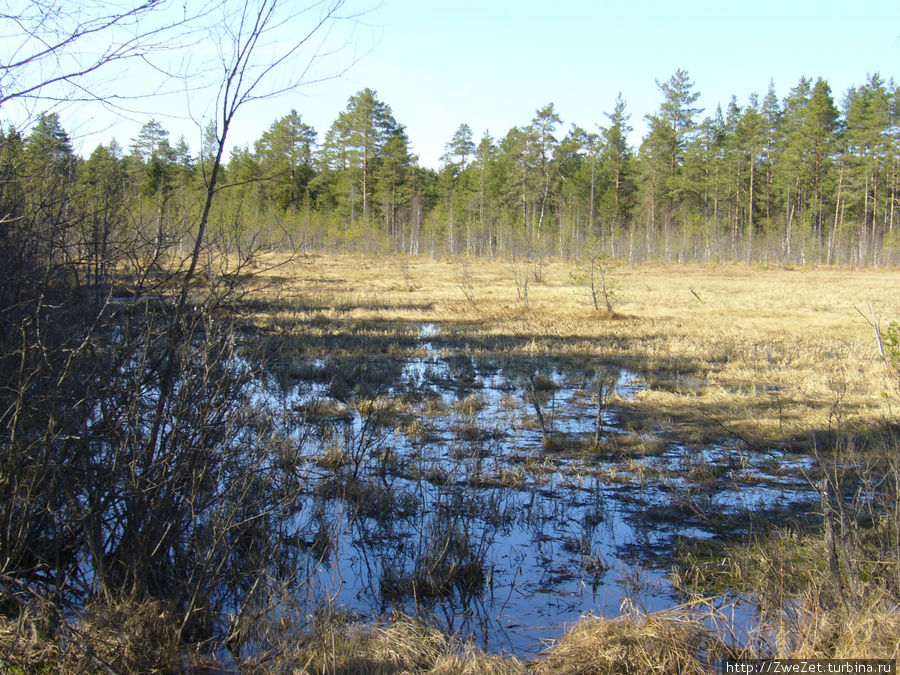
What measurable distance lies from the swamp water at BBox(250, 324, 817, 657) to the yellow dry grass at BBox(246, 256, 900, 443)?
3.70 ft

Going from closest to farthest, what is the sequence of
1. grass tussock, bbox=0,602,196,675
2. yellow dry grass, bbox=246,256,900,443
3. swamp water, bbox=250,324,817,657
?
grass tussock, bbox=0,602,196,675 → swamp water, bbox=250,324,817,657 → yellow dry grass, bbox=246,256,900,443

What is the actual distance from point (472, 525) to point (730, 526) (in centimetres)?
202

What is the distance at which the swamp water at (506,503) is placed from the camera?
4.18 metres

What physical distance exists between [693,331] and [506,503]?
1245 centimetres

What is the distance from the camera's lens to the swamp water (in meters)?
4.18

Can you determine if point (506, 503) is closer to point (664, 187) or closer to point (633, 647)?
point (633, 647)

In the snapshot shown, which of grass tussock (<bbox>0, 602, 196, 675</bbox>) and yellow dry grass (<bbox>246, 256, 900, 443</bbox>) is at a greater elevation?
yellow dry grass (<bbox>246, 256, 900, 443</bbox>)

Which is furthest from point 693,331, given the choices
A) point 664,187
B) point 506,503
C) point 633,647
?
point 664,187

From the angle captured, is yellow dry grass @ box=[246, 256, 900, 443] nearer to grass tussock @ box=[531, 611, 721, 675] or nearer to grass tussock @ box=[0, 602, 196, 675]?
grass tussock @ box=[0, 602, 196, 675]

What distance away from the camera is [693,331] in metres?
16.7

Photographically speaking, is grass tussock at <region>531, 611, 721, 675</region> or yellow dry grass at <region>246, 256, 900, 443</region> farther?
yellow dry grass at <region>246, 256, 900, 443</region>

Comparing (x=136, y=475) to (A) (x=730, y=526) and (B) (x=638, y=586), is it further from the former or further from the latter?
(A) (x=730, y=526)

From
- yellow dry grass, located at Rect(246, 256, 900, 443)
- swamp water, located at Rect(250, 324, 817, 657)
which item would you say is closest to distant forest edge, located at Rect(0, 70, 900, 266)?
yellow dry grass, located at Rect(246, 256, 900, 443)

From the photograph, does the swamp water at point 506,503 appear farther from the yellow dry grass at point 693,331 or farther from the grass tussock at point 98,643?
the yellow dry grass at point 693,331
